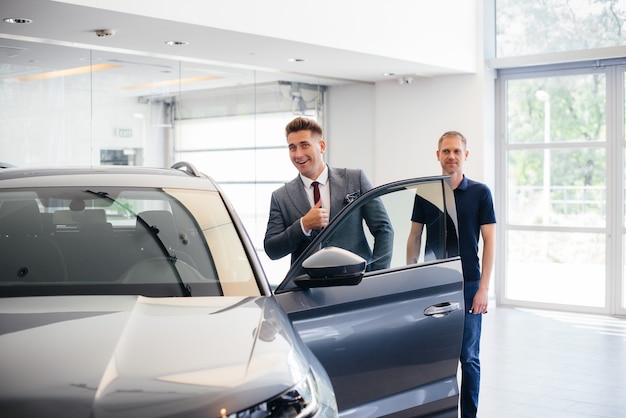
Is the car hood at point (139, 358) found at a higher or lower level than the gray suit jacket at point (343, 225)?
lower

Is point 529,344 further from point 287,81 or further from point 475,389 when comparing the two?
point 287,81

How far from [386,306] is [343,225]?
333mm

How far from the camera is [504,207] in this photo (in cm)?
1005

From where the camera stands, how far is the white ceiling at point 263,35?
242 inches

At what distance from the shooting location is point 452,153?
175 inches

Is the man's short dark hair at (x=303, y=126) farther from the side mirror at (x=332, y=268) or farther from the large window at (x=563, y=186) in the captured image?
the large window at (x=563, y=186)

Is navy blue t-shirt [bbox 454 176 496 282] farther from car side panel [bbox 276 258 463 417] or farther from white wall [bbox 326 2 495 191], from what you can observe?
white wall [bbox 326 2 495 191]

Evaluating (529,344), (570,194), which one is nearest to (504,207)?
(570,194)

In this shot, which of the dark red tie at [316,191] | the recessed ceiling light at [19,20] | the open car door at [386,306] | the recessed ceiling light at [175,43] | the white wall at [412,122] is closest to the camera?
the open car door at [386,306]

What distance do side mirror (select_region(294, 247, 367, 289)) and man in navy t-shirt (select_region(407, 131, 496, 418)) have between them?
5.78 ft

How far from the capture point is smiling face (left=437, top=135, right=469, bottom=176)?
443 centimetres

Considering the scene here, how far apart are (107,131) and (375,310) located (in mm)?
5212

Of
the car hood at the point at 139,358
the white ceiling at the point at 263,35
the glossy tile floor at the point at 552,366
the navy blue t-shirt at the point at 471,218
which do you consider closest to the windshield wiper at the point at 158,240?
the car hood at the point at 139,358

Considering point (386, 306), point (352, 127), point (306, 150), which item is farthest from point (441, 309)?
point (352, 127)
